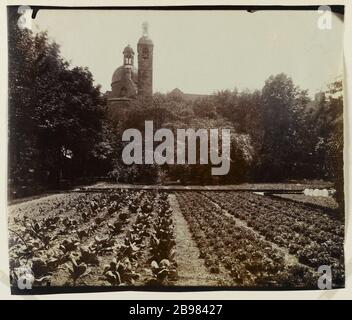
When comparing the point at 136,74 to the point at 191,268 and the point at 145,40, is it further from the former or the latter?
the point at 191,268

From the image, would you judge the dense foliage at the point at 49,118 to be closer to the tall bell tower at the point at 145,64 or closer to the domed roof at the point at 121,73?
the domed roof at the point at 121,73

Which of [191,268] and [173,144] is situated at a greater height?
[173,144]

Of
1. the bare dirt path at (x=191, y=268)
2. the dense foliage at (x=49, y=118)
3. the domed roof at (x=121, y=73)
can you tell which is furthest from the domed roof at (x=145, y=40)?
the bare dirt path at (x=191, y=268)

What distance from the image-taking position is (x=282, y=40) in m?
3.92

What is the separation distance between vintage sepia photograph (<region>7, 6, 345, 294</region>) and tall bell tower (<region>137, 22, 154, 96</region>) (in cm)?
1

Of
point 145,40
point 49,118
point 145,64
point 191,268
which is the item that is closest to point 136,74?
point 145,64

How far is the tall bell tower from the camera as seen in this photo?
387 centimetres

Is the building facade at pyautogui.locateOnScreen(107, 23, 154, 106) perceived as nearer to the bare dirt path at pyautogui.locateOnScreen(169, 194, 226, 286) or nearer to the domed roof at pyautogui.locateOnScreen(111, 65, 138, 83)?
the domed roof at pyautogui.locateOnScreen(111, 65, 138, 83)

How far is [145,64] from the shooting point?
3879 mm

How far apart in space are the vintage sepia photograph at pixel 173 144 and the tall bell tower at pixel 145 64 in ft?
0.04

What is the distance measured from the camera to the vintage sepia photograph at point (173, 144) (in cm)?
389

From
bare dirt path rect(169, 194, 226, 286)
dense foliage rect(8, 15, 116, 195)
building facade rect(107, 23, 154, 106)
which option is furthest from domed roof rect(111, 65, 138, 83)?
bare dirt path rect(169, 194, 226, 286)

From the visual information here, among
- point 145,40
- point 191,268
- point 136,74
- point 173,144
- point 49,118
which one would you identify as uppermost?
point 145,40

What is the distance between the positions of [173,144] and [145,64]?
681 millimetres
